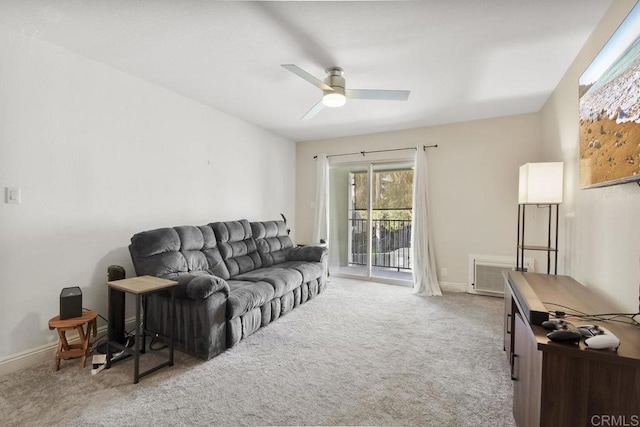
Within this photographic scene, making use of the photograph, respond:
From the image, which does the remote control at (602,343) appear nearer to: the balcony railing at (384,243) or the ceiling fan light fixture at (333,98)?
the ceiling fan light fixture at (333,98)

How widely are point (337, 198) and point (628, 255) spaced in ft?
13.6

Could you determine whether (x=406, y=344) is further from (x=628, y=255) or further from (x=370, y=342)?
(x=628, y=255)

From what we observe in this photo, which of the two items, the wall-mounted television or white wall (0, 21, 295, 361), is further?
white wall (0, 21, 295, 361)

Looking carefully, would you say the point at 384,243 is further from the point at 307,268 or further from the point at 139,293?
the point at 139,293

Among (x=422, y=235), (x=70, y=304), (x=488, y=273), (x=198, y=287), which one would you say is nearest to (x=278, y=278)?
(x=198, y=287)

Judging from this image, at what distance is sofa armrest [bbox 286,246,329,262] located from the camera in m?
4.19

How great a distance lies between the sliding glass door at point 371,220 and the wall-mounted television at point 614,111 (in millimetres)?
2921

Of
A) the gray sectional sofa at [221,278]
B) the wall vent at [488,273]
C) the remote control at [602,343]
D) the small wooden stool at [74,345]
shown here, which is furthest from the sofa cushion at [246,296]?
the wall vent at [488,273]

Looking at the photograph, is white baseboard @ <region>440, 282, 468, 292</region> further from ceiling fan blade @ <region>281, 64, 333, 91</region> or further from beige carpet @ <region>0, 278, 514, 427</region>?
ceiling fan blade @ <region>281, 64, 333, 91</region>

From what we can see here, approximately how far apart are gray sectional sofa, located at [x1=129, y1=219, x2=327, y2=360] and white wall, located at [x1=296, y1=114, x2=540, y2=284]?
203 centimetres

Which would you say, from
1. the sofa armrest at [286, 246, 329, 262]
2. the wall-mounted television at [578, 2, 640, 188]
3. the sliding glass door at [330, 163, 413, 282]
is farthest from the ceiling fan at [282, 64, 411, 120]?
the sliding glass door at [330, 163, 413, 282]

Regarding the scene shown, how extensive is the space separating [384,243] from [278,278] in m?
2.75

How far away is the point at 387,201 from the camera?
5074 mm

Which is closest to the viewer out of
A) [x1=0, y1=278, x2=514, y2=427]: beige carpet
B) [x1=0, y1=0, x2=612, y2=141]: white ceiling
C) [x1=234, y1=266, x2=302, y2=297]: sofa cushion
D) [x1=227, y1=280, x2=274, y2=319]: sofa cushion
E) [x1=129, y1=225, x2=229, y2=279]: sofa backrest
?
[x1=0, y1=278, x2=514, y2=427]: beige carpet
